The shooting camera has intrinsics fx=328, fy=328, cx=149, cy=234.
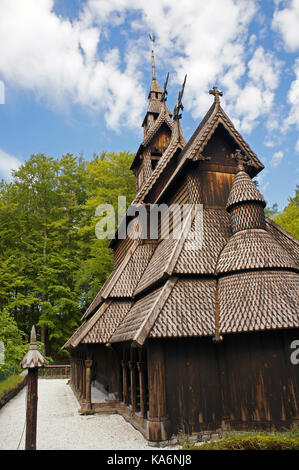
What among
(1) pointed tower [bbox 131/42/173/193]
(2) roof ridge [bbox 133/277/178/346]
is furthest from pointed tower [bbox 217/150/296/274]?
(1) pointed tower [bbox 131/42/173/193]

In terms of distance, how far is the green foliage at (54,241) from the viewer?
2502cm

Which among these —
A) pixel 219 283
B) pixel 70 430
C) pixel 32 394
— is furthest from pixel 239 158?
pixel 70 430

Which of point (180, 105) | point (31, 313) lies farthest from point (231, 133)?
point (31, 313)

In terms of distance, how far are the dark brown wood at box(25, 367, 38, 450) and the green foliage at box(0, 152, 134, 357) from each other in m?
18.1

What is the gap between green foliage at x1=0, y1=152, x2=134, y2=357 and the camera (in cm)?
2502

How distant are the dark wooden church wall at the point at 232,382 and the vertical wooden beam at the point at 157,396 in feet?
0.49

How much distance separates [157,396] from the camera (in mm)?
7168

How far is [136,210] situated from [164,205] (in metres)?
1.55

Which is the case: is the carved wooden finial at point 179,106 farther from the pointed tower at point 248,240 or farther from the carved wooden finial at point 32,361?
the carved wooden finial at point 32,361

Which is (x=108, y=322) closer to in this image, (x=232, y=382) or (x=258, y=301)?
(x=232, y=382)

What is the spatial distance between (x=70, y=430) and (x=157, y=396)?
2.81 m

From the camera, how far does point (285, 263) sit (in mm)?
8219

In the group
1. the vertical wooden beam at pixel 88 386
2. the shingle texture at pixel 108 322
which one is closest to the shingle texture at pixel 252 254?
the shingle texture at pixel 108 322

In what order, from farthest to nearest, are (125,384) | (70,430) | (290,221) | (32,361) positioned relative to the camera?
(290,221) < (125,384) < (70,430) < (32,361)
